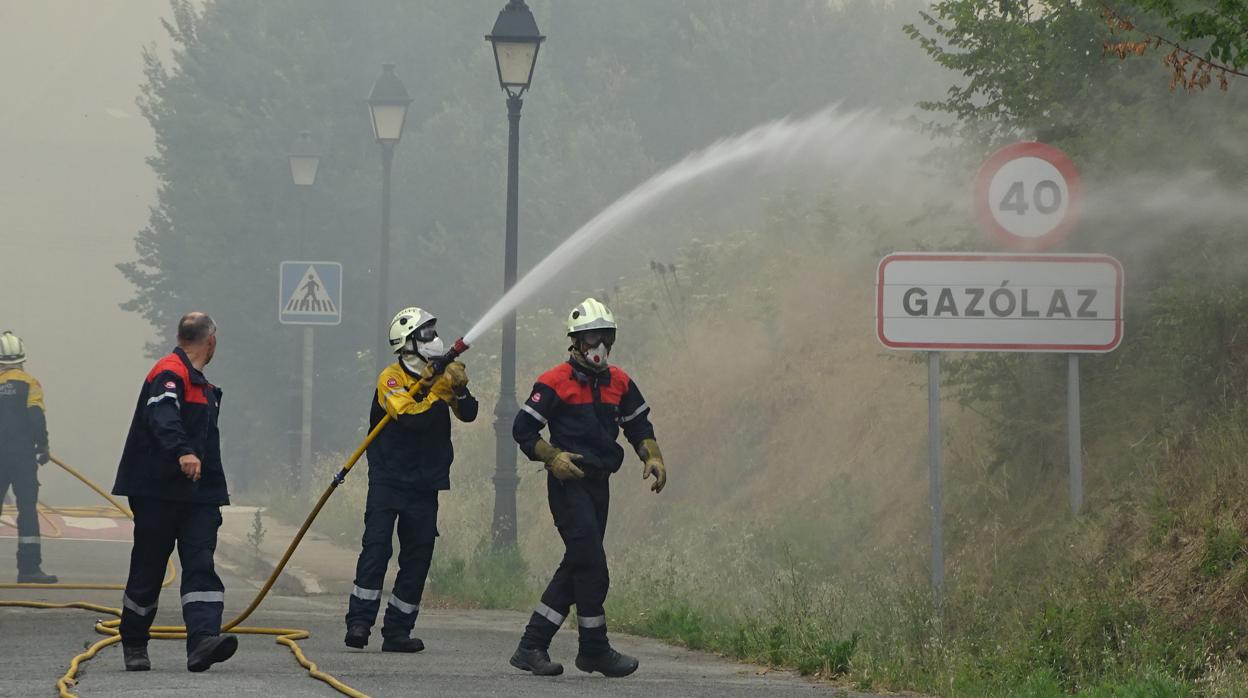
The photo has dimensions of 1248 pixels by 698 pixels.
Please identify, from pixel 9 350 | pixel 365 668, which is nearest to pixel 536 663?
pixel 365 668

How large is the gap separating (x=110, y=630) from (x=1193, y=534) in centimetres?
602

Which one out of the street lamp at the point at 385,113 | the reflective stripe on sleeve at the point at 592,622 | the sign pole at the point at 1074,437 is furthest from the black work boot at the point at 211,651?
the street lamp at the point at 385,113

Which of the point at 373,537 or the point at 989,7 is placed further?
the point at 989,7

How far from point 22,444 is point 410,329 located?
5996 mm

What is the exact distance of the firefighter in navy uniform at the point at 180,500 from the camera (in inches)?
376

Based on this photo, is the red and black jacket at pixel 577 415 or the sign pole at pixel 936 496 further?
the sign pole at pixel 936 496

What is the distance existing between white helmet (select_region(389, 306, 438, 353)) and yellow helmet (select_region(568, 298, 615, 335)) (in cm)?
117

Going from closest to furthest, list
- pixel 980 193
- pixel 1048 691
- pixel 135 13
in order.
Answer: pixel 1048 691
pixel 980 193
pixel 135 13

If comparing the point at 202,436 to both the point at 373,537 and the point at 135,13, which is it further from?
the point at 135,13

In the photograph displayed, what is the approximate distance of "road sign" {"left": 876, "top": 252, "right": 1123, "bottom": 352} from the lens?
10.4 meters

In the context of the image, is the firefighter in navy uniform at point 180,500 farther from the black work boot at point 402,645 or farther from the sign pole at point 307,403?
the sign pole at point 307,403

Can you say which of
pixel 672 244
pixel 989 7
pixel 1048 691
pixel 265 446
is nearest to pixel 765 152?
pixel 672 244

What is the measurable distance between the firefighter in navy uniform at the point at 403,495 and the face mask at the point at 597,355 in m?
1.10

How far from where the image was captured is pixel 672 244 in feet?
115
